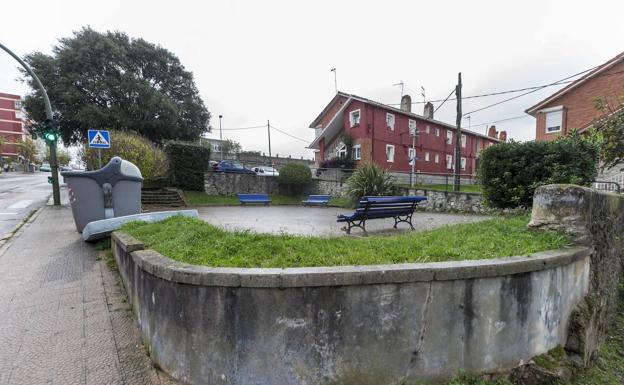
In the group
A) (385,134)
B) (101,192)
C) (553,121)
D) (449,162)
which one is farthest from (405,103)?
(101,192)

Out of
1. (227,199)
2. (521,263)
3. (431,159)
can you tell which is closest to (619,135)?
(521,263)

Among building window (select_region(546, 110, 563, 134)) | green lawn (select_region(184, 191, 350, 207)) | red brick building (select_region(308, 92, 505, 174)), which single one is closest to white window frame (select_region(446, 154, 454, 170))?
red brick building (select_region(308, 92, 505, 174))

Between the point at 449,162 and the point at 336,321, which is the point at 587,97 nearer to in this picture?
the point at 449,162

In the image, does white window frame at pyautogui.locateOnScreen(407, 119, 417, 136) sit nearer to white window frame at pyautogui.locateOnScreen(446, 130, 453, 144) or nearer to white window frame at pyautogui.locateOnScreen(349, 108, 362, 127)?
white window frame at pyautogui.locateOnScreen(349, 108, 362, 127)

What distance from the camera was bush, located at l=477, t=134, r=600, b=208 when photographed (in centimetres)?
636

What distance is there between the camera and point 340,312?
91.7 inches

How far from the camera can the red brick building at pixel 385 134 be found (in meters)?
24.9

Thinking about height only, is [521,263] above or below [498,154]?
below

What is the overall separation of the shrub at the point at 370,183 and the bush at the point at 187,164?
10.5 m

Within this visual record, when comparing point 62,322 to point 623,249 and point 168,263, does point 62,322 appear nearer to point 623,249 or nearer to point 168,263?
point 168,263

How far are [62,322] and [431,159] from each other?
30670mm

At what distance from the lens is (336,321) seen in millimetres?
2324

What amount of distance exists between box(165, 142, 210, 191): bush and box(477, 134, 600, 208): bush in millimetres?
16136

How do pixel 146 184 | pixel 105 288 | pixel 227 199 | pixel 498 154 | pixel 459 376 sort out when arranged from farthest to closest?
pixel 227 199 < pixel 146 184 < pixel 498 154 < pixel 105 288 < pixel 459 376
